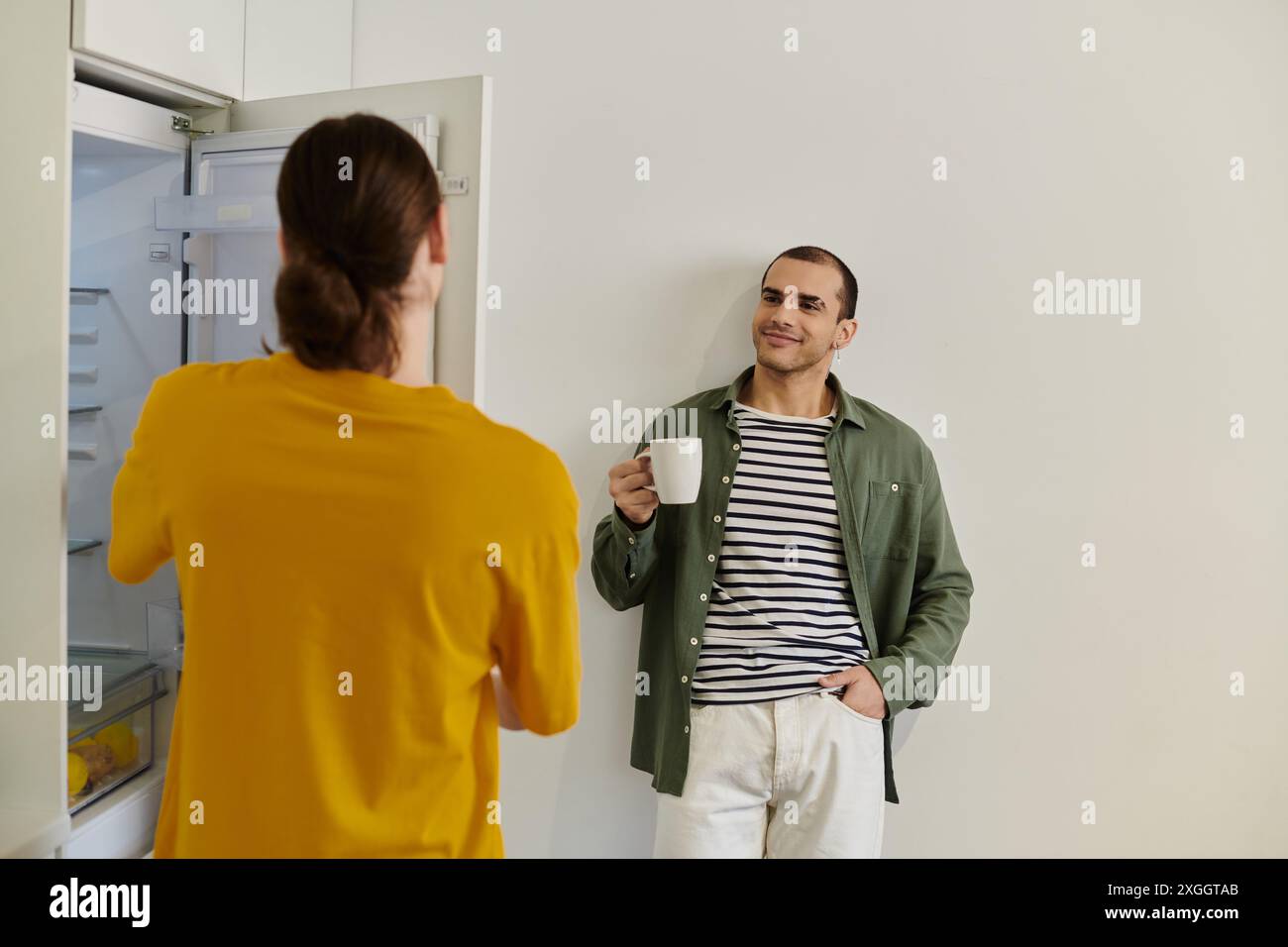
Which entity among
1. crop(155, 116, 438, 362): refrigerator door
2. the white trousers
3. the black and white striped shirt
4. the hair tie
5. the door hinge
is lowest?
the white trousers

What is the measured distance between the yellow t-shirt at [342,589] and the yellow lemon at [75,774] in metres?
0.68

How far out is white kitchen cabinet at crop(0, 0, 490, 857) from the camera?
1.43m

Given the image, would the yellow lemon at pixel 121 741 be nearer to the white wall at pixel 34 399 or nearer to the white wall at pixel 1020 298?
the white wall at pixel 34 399

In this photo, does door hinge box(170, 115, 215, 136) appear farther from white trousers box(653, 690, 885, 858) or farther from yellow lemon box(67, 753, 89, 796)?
white trousers box(653, 690, 885, 858)

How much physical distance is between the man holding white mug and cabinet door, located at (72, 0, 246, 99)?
947 mm

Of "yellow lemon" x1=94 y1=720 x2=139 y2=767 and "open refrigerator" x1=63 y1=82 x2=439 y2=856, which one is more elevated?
"open refrigerator" x1=63 y1=82 x2=439 y2=856

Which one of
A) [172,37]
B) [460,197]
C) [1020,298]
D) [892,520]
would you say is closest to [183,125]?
[172,37]

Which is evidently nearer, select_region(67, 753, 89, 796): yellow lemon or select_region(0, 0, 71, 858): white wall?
select_region(0, 0, 71, 858): white wall

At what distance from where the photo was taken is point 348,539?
962 millimetres

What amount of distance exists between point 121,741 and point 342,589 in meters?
1.04

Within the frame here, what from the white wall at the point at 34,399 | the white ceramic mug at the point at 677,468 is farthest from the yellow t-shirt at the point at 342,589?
the white ceramic mug at the point at 677,468

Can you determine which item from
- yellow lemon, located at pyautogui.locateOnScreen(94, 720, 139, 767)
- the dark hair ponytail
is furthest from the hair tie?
yellow lemon, located at pyautogui.locateOnScreen(94, 720, 139, 767)

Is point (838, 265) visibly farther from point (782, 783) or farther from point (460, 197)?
point (782, 783)

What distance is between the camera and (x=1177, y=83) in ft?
6.71
